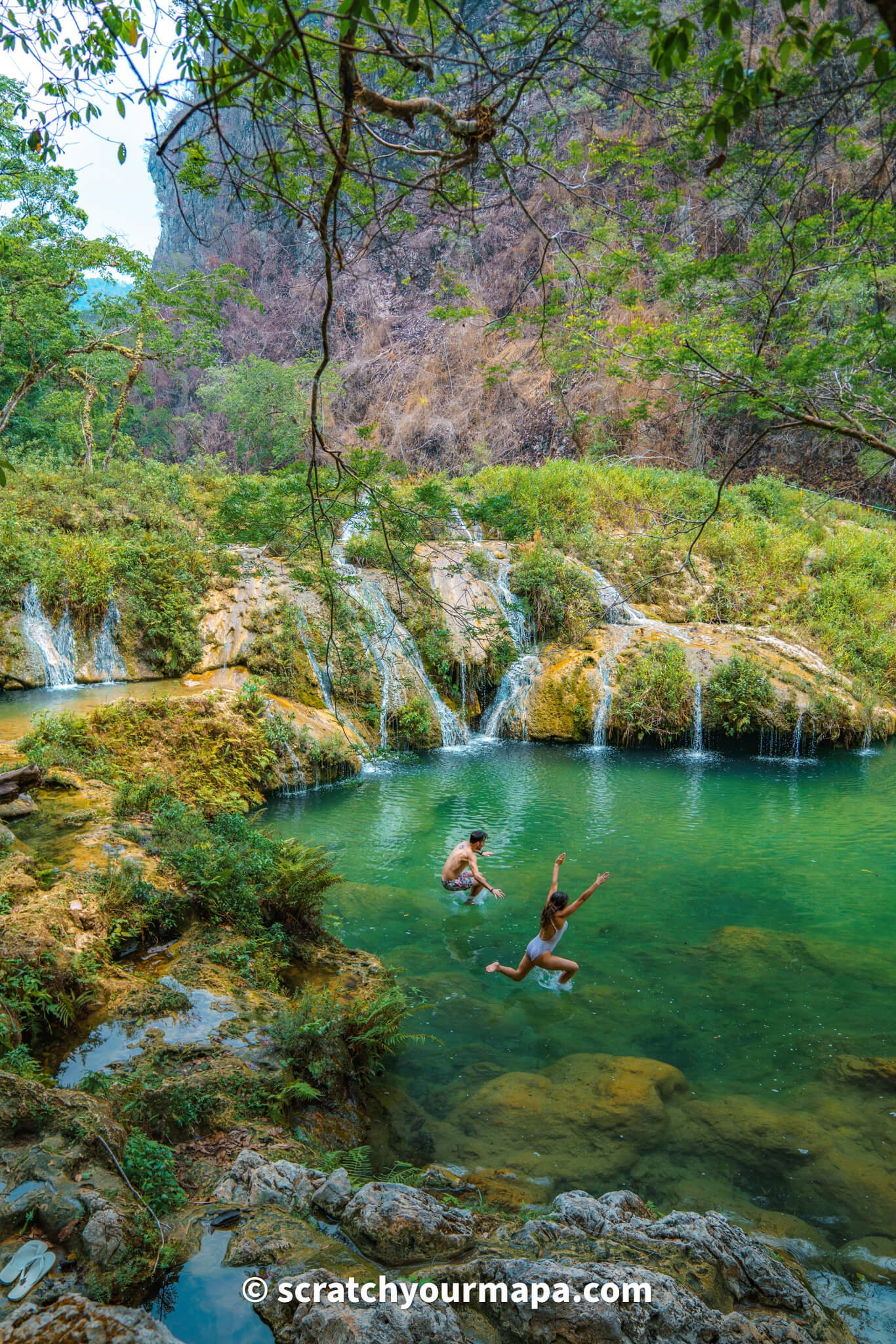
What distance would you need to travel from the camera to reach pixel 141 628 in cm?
1306

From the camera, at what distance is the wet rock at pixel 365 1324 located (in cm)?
197

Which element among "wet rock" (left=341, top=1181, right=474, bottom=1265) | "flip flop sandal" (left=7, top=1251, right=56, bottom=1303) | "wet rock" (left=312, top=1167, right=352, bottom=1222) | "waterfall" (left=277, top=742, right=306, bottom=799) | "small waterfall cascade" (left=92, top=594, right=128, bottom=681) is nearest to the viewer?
"flip flop sandal" (left=7, top=1251, right=56, bottom=1303)

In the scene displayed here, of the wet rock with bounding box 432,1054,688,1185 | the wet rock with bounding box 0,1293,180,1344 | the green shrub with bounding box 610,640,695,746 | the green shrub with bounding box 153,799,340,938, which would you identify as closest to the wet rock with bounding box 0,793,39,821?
the green shrub with bounding box 153,799,340,938

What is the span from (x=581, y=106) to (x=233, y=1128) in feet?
108

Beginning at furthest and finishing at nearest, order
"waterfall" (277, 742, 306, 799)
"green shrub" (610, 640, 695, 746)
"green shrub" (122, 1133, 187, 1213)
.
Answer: "green shrub" (610, 640, 695, 746), "waterfall" (277, 742, 306, 799), "green shrub" (122, 1133, 187, 1213)

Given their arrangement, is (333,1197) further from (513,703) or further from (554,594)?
(554,594)

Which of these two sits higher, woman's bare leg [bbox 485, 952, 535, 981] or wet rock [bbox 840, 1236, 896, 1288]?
woman's bare leg [bbox 485, 952, 535, 981]

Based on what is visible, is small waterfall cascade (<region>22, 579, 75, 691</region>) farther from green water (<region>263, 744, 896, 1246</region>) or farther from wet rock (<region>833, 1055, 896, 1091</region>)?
wet rock (<region>833, 1055, 896, 1091</region>)

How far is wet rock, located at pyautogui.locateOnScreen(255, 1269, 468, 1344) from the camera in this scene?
1971 millimetres

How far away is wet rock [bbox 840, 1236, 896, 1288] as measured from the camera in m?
3.16

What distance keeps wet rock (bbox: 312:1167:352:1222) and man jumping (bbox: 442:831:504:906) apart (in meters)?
4.44

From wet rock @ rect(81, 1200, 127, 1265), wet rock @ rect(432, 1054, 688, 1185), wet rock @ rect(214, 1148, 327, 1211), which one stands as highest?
wet rock @ rect(81, 1200, 127, 1265)

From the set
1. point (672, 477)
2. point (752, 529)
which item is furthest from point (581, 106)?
point (752, 529)

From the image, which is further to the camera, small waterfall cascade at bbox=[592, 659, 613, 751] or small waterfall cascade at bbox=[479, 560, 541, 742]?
small waterfall cascade at bbox=[479, 560, 541, 742]
